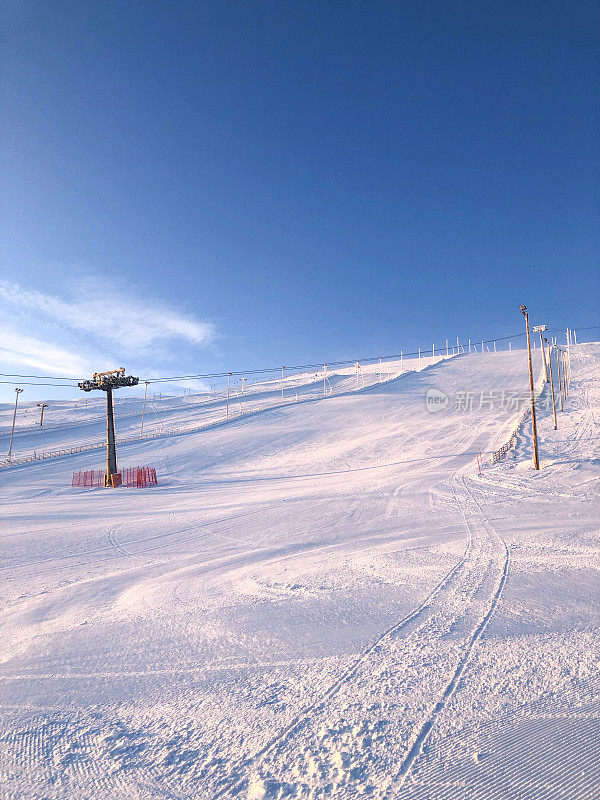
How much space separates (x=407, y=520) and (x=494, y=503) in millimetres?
4126

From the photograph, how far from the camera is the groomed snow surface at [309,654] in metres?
3.19

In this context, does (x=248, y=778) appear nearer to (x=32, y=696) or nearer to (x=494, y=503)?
(x=32, y=696)

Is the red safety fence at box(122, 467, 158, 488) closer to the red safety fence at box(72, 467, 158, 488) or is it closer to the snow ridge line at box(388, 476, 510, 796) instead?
the red safety fence at box(72, 467, 158, 488)

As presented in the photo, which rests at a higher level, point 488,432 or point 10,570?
point 488,432

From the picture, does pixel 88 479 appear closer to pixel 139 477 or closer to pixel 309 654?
pixel 139 477

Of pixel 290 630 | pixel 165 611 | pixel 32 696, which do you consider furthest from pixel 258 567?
pixel 32 696

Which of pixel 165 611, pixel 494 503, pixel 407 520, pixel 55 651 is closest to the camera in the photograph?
pixel 55 651

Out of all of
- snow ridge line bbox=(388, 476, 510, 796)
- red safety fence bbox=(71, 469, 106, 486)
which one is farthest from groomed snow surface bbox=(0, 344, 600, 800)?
red safety fence bbox=(71, 469, 106, 486)

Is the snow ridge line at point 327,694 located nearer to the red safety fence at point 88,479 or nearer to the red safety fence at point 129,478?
the red safety fence at point 129,478

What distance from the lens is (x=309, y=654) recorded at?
4906 mm

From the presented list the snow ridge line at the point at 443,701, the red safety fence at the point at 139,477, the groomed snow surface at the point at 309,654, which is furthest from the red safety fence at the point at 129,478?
the snow ridge line at the point at 443,701

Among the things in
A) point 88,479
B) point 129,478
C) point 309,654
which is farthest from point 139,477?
point 309,654

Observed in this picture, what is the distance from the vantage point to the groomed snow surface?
3188mm

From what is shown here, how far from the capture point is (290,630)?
556 cm
